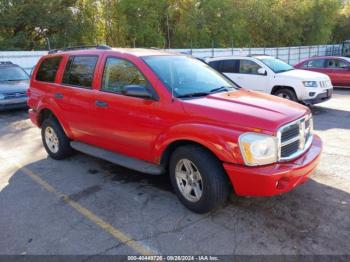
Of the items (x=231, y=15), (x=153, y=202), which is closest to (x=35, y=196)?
(x=153, y=202)

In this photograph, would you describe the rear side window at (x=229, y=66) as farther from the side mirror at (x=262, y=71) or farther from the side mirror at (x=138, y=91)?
the side mirror at (x=138, y=91)

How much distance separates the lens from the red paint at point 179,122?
3.47 metres

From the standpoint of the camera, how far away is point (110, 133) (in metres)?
4.77

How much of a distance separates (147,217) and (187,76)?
182cm

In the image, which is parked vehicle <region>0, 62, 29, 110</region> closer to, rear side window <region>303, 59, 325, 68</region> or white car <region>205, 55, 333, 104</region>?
white car <region>205, 55, 333, 104</region>

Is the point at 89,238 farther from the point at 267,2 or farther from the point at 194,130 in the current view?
the point at 267,2

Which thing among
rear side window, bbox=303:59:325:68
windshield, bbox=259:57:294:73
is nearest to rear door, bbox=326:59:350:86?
rear side window, bbox=303:59:325:68

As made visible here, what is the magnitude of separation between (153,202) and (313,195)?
193 cm

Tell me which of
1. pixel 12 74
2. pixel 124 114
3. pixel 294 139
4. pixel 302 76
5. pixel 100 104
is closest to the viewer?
pixel 294 139

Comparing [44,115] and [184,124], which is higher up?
[184,124]

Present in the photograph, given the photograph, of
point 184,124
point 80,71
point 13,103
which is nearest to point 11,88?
point 13,103

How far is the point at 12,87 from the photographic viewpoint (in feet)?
34.2

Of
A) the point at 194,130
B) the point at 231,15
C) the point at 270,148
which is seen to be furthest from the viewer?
the point at 231,15

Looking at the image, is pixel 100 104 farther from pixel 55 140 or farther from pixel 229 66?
pixel 229 66
